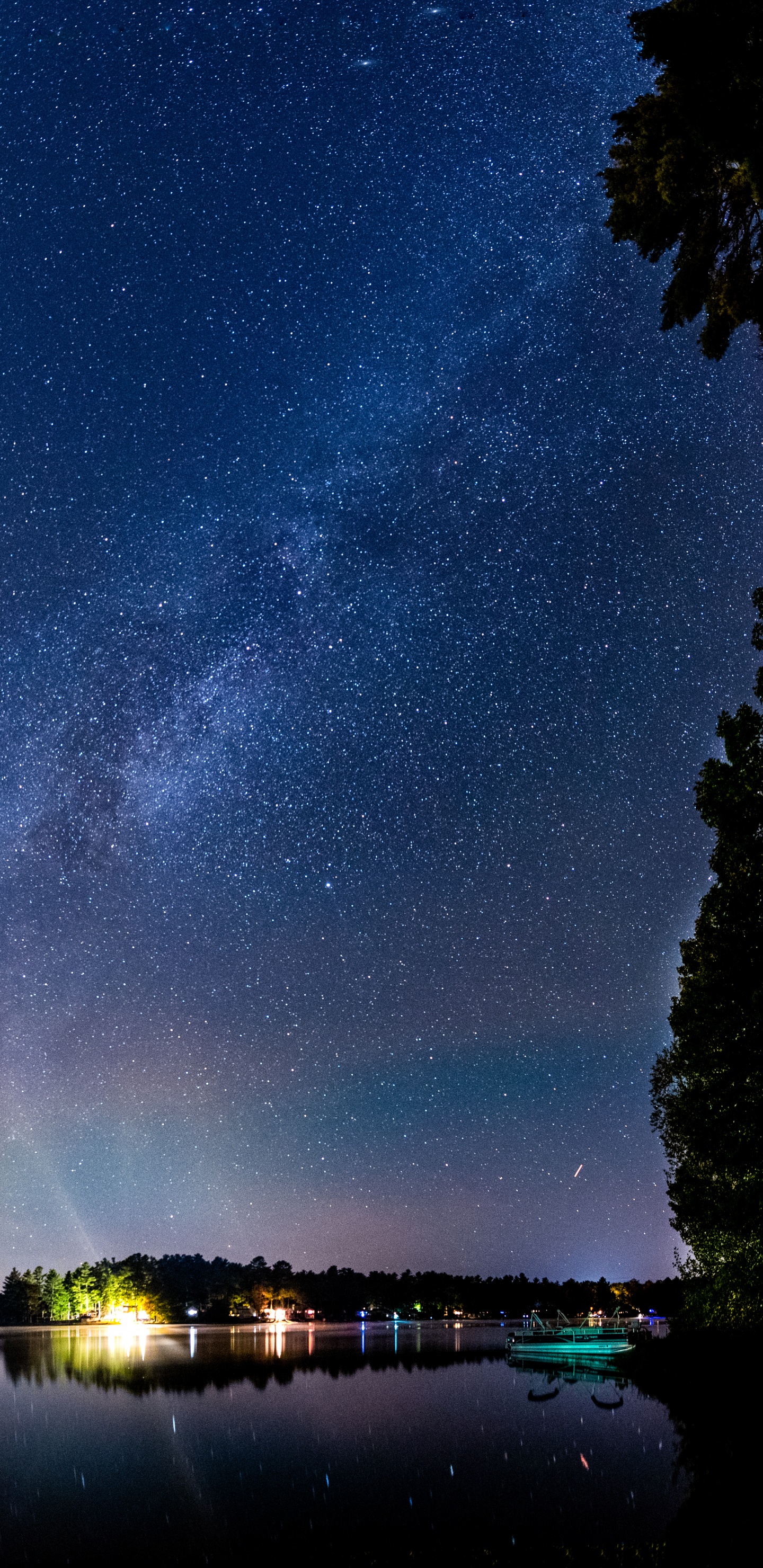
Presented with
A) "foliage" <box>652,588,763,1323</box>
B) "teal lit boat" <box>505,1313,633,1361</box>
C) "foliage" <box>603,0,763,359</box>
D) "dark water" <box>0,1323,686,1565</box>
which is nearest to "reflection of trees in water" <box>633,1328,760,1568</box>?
"dark water" <box>0,1323,686,1565</box>

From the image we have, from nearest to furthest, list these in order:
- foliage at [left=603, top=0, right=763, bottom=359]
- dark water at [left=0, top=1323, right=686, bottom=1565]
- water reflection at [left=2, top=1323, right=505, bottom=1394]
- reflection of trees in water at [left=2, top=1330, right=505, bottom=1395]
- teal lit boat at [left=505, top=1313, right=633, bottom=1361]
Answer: foliage at [left=603, top=0, right=763, bottom=359] → dark water at [left=0, top=1323, right=686, bottom=1565] → reflection of trees in water at [left=2, top=1330, right=505, bottom=1395] → water reflection at [left=2, top=1323, right=505, bottom=1394] → teal lit boat at [left=505, top=1313, right=633, bottom=1361]

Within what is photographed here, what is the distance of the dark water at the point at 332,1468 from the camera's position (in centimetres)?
1822

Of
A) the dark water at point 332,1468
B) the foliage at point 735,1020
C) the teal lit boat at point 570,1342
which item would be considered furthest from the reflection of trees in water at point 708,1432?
the teal lit boat at point 570,1342

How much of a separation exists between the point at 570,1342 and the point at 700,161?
6893cm

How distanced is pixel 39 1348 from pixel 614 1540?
341 ft

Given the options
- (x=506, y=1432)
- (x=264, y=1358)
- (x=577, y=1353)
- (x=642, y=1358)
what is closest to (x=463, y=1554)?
(x=506, y=1432)

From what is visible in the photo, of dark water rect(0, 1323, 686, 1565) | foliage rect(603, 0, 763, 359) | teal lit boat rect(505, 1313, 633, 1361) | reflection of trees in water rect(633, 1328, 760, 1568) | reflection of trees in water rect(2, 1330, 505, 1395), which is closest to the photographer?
foliage rect(603, 0, 763, 359)

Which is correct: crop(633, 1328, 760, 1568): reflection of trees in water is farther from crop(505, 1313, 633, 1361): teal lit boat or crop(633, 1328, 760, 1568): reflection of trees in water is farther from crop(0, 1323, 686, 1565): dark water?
crop(505, 1313, 633, 1361): teal lit boat

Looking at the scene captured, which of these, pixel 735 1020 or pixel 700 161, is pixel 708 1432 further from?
pixel 700 161

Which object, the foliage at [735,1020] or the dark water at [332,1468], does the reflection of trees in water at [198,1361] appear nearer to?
the dark water at [332,1468]

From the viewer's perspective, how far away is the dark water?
59.8 ft

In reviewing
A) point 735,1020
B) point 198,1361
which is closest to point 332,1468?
point 735,1020

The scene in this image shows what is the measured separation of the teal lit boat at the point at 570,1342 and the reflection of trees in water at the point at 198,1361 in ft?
16.5

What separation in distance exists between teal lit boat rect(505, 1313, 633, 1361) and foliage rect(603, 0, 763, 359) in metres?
59.5
